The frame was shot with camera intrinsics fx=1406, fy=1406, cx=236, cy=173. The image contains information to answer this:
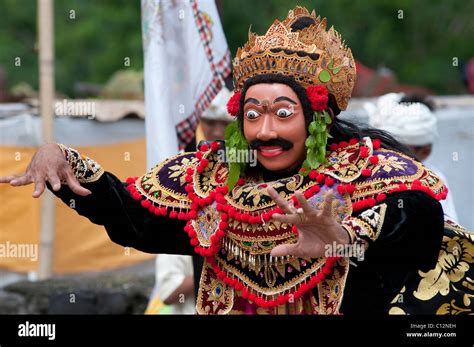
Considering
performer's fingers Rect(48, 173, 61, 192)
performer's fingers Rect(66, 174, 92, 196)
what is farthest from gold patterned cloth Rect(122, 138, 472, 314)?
performer's fingers Rect(48, 173, 61, 192)

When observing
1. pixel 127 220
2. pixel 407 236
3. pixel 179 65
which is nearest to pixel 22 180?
pixel 127 220

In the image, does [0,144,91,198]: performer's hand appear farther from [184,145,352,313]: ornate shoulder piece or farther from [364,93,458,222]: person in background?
[364,93,458,222]: person in background

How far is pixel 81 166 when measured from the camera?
16.7 feet

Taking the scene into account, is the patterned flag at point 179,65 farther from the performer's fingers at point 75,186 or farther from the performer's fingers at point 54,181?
the performer's fingers at point 54,181

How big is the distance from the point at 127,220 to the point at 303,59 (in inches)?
35.0

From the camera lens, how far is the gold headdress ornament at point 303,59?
16.5 ft

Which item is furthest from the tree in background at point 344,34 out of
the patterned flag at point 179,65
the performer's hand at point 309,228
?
the performer's hand at point 309,228

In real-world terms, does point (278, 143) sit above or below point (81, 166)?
above

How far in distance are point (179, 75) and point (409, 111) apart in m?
1.55

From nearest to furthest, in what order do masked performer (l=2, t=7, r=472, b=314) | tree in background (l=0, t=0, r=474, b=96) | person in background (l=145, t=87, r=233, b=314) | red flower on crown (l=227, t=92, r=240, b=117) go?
masked performer (l=2, t=7, r=472, b=314) → red flower on crown (l=227, t=92, r=240, b=117) → person in background (l=145, t=87, r=233, b=314) → tree in background (l=0, t=0, r=474, b=96)

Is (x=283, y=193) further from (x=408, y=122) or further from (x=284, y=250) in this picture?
(x=408, y=122)

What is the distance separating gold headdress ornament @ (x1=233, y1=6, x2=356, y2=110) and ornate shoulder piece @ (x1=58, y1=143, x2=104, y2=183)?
60cm

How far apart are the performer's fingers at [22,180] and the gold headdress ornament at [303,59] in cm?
85

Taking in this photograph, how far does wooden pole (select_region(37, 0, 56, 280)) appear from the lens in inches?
333
